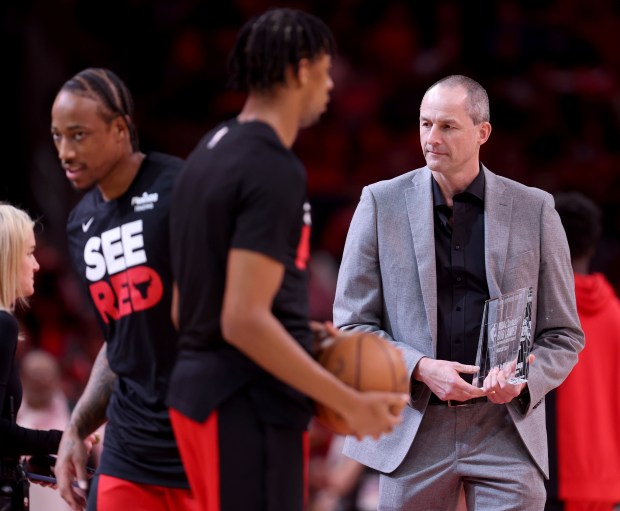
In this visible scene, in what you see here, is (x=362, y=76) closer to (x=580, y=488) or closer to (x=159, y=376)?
(x=580, y=488)

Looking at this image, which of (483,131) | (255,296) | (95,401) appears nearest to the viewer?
(255,296)

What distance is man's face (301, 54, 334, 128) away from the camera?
264 centimetres

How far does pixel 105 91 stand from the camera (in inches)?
118

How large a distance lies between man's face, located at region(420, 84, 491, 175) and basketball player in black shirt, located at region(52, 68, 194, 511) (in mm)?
909

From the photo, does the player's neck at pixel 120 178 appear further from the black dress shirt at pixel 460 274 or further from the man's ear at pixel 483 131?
the man's ear at pixel 483 131

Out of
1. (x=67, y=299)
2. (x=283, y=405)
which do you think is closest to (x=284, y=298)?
(x=283, y=405)

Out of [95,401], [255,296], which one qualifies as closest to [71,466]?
[95,401]

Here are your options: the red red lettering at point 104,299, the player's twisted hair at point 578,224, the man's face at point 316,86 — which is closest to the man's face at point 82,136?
the red red lettering at point 104,299

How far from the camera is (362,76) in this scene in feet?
34.3

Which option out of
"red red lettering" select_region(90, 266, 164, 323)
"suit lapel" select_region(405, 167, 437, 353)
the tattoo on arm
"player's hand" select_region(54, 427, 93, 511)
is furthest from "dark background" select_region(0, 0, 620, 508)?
"red red lettering" select_region(90, 266, 164, 323)

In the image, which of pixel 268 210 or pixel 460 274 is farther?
pixel 460 274

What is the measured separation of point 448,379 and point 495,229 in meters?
0.57

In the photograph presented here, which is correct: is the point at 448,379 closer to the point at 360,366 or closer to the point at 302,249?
the point at 360,366

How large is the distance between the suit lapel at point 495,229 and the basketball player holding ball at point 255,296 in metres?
1.02
